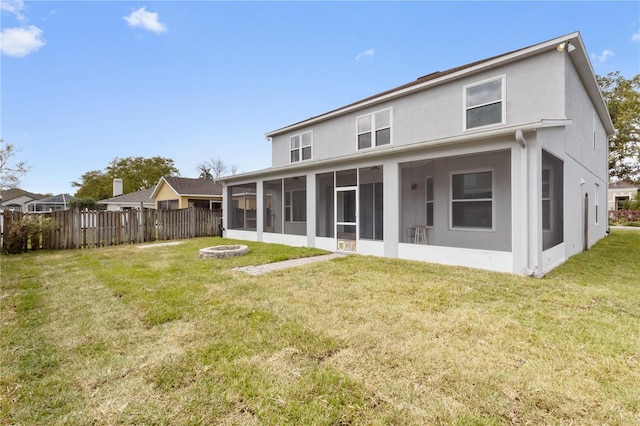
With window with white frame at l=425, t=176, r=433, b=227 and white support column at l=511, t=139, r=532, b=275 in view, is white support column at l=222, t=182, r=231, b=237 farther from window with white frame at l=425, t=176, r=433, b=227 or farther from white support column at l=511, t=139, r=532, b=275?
white support column at l=511, t=139, r=532, b=275

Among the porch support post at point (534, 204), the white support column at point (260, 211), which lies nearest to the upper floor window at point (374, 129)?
the white support column at point (260, 211)

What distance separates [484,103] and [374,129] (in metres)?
3.87

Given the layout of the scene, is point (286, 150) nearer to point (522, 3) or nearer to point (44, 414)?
point (522, 3)

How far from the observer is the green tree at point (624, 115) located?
22.0m

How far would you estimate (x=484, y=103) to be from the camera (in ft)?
29.8

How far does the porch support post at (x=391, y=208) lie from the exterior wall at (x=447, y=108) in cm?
126

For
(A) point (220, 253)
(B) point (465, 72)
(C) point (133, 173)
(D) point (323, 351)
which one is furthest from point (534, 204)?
(C) point (133, 173)

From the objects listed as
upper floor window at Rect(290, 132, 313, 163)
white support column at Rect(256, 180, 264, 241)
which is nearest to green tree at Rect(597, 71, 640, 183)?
upper floor window at Rect(290, 132, 313, 163)

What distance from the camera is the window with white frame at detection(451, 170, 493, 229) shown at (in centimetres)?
886

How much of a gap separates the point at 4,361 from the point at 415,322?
4.32 m

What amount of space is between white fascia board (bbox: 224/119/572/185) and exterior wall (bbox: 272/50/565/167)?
39.8 inches

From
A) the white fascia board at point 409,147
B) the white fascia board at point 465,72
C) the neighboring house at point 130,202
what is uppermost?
the white fascia board at point 465,72

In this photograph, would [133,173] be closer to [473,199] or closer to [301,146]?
[301,146]

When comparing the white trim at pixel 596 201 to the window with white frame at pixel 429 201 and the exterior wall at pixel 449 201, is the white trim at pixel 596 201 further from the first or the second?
the window with white frame at pixel 429 201
